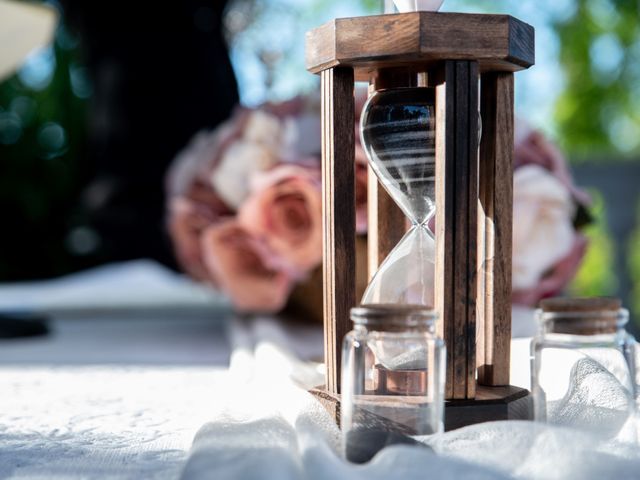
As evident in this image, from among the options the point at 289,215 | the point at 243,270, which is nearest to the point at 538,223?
the point at 289,215

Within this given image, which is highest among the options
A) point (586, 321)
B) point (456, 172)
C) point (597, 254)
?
point (456, 172)

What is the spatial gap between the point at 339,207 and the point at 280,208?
56 cm

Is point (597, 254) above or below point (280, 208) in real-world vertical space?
below

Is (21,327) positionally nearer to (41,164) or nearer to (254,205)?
(254,205)

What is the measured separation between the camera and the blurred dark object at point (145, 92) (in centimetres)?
236

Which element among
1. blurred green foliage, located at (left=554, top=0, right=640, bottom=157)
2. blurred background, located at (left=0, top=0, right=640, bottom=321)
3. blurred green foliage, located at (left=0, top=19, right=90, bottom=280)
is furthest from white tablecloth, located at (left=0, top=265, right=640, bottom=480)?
blurred green foliage, located at (left=554, top=0, right=640, bottom=157)

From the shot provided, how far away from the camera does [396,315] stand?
59 cm

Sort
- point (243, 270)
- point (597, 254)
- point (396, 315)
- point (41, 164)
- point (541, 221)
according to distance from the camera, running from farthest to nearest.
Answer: point (597, 254)
point (41, 164)
point (243, 270)
point (541, 221)
point (396, 315)

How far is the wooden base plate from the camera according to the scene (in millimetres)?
676

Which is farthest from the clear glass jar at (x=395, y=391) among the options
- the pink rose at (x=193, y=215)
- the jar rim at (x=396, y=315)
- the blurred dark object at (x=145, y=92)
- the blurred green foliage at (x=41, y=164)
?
the blurred green foliage at (x=41, y=164)

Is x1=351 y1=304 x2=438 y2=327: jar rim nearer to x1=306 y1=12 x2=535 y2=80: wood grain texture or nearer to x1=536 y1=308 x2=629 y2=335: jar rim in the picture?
x1=536 y1=308 x2=629 y2=335: jar rim

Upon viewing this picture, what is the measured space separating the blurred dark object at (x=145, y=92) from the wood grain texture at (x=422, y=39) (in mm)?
1739

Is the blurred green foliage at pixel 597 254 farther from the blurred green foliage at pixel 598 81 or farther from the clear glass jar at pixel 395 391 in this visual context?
the blurred green foliage at pixel 598 81

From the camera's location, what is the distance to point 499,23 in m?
0.68
